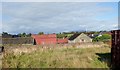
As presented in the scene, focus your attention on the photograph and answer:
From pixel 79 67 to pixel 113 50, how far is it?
2.52 metres

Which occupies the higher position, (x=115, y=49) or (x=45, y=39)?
(x=45, y=39)

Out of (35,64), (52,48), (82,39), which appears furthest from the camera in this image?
(82,39)

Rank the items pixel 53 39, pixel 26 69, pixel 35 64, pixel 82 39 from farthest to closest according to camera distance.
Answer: pixel 82 39
pixel 53 39
pixel 35 64
pixel 26 69

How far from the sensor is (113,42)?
1311 cm

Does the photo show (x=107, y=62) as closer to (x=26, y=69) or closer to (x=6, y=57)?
(x=26, y=69)

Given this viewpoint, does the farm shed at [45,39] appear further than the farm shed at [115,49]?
Yes

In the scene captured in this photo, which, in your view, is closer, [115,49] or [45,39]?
[115,49]

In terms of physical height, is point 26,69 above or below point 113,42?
below

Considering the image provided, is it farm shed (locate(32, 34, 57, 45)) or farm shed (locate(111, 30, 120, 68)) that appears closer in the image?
farm shed (locate(111, 30, 120, 68))

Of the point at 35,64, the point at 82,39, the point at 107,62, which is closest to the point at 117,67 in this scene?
the point at 107,62

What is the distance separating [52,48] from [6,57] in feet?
22.0

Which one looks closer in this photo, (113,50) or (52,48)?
(113,50)

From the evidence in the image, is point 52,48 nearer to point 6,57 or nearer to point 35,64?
point 6,57

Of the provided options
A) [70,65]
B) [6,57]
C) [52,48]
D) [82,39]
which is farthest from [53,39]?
[70,65]
